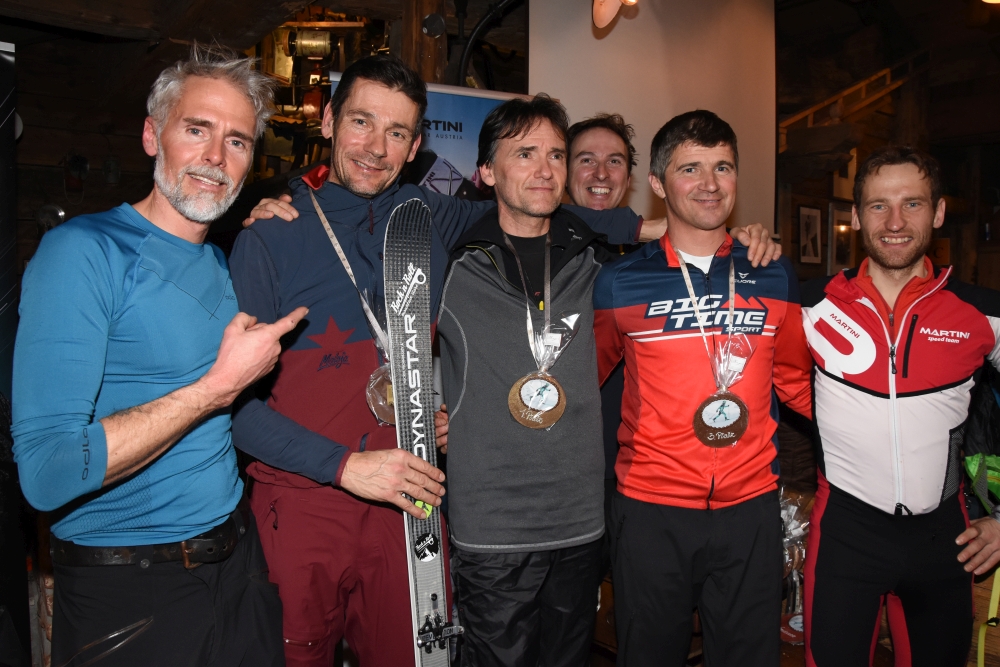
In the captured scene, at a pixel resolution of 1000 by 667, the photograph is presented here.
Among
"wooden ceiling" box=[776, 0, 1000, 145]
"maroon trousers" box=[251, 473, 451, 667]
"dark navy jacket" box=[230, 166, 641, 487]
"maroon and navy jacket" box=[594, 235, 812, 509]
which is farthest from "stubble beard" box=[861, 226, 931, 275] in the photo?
"wooden ceiling" box=[776, 0, 1000, 145]

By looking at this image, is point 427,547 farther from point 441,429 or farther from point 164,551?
point 164,551

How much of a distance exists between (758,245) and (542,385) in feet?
2.57

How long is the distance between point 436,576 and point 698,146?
56.2 inches

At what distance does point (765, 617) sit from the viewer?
6.08 feet

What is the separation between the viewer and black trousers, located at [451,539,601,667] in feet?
5.88

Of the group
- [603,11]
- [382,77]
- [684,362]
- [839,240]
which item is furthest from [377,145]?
[839,240]

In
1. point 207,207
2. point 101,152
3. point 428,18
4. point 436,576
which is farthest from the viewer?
point 101,152

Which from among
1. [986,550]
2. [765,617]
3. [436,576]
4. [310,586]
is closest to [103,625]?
[310,586]

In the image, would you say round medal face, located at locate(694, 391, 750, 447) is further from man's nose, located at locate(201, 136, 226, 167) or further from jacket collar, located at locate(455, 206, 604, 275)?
man's nose, located at locate(201, 136, 226, 167)

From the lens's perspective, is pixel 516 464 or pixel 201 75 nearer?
pixel 201 75

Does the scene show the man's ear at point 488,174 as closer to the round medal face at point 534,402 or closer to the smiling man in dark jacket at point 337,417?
the smiling man in dark jacket at point 337,417

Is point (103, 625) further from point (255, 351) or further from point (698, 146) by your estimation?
point (698, 146)

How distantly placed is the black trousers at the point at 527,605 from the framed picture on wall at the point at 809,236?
5677 mm

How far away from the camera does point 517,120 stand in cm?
209
